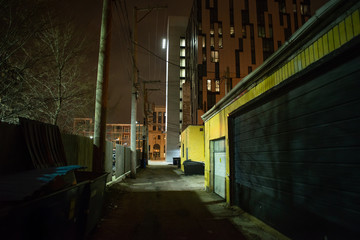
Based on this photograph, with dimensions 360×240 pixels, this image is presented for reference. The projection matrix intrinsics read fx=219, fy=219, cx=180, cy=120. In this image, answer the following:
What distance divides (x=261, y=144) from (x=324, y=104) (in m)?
2.45

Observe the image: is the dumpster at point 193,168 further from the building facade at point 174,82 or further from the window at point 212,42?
the building facade at point 174,82

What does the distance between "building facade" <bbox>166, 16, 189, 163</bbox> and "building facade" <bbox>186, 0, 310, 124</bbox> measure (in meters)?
15.4

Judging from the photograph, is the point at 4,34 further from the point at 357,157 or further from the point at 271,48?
the point at 271,48

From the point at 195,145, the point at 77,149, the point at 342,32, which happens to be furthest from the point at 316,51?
the point at 195,145

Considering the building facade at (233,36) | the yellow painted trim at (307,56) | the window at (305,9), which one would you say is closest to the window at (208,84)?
the building facade at (233,36)

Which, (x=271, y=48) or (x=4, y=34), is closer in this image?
(x=4, y=34)

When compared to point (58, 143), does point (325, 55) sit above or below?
above

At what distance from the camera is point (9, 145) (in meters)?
4.64

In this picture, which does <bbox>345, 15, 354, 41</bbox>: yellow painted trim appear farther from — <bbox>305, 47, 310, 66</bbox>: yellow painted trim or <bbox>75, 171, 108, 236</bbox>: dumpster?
<bbox>75, 171, 108, 236</bbox>: dumpster

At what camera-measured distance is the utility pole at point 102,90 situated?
284 inches

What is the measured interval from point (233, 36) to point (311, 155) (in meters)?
41.9

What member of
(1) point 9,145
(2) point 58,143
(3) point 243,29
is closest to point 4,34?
(2) point 58,143

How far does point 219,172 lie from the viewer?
988 centimetres

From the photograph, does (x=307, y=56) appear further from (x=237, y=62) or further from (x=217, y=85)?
(x=237, y=62)
